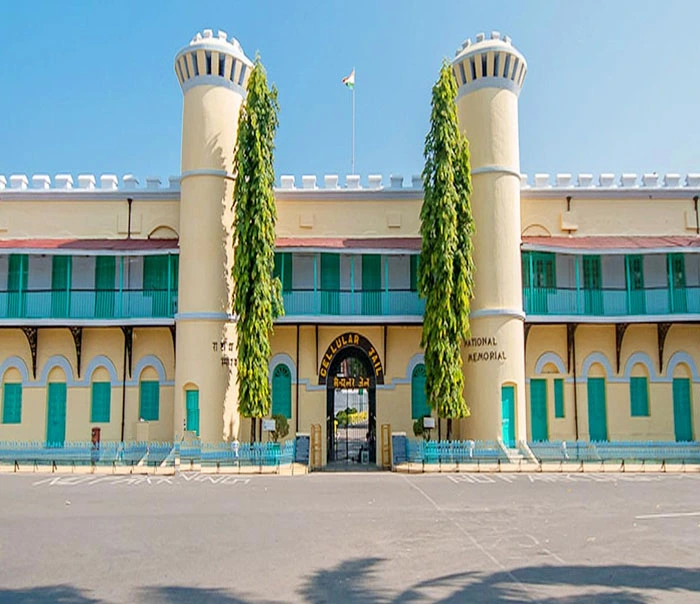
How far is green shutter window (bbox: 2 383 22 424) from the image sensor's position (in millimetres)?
23484

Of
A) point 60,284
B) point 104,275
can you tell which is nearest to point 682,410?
point 104,275

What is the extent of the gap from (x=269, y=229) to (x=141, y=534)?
40.4 ft

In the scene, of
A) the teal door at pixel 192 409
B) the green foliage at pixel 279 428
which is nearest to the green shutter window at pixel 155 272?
the teal door at pixel 192 409

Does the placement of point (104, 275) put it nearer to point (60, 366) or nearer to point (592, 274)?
point (60, 366)

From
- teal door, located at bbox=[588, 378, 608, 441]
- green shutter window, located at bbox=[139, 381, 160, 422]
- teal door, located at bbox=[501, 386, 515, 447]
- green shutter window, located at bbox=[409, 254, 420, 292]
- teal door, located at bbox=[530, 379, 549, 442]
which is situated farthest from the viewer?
green shutter window, located at bbox=[409, 254, 420, 292]

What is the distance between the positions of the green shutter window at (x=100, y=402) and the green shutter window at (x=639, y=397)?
1667cm

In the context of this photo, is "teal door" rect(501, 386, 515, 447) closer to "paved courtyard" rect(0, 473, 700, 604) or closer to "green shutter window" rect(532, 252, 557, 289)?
"green shutter window" rect(532, 252, 557, 289)

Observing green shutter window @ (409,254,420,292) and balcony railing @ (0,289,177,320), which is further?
green shutter window @ (409,254,420,292)

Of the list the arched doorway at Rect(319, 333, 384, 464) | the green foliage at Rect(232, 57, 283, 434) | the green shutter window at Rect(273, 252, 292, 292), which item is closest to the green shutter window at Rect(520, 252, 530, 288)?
the arched doorway at Rect(319, 333, 384, 464)

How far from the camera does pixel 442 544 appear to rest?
10180 mm

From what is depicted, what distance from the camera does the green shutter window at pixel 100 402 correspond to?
77.2 ft

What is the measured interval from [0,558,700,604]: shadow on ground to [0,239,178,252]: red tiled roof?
16.1m

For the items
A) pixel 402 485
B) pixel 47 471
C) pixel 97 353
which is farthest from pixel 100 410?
pixel 402 485

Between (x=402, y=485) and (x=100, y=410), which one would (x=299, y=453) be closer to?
(x=402, y=485)
